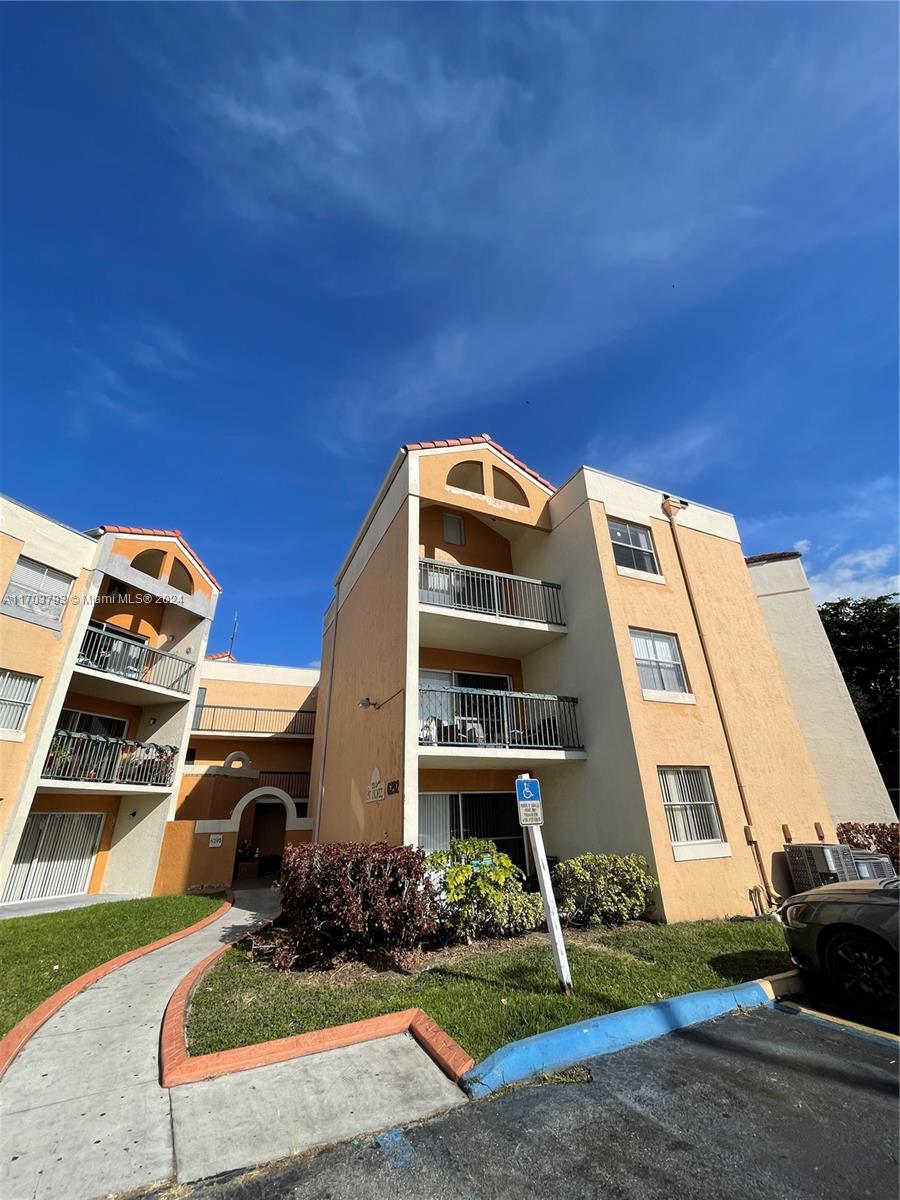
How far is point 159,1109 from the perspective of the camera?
3760mm

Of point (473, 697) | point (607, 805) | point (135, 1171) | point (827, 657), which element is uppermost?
point (827, 657)

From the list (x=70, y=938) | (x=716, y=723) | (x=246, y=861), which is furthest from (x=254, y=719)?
(x=716, y=723)

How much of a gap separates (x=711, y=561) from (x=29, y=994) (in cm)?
1560

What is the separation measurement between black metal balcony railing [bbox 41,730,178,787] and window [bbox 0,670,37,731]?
0.92m

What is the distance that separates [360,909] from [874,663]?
32.0 metres

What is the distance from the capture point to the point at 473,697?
11.8 m

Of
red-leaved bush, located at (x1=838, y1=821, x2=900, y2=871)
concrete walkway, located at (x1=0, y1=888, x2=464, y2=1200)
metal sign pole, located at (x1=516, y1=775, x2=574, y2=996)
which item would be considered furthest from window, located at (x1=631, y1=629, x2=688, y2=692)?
concrete walkway, located at (x1=0, y1=888, x2=464, y2=1200)

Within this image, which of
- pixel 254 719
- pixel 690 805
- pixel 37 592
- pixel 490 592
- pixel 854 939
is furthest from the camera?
pixel 254 719

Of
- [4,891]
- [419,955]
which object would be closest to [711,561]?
[419,955]

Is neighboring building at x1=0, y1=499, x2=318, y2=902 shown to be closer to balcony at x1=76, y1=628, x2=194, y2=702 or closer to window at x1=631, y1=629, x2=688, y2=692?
balcony at x1=76, y1=628, x2=194, y2=702

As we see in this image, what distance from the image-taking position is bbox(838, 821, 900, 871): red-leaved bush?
1167 centimetres

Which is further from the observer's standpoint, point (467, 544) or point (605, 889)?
point (467, 544)

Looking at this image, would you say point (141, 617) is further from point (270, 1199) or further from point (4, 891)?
point (270, 1199)

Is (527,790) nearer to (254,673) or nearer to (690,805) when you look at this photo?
(690,805)
